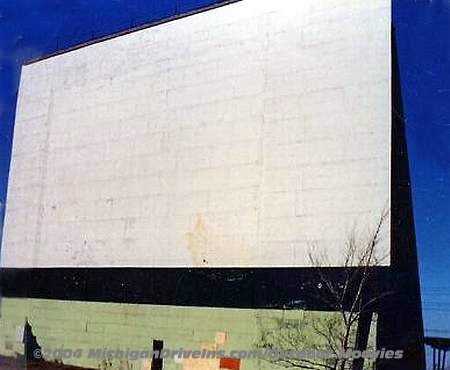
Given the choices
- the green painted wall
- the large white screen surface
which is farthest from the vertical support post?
the large white screen surface

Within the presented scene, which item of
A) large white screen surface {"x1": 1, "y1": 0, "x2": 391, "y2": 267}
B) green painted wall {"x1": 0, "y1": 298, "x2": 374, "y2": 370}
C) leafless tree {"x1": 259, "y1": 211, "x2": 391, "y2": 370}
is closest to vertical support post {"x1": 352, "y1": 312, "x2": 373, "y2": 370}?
leafless tree {"x1": 259, "y1": 211, "x2": 391, "y2": 370}

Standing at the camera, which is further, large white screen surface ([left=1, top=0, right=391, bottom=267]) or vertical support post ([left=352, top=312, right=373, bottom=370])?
large white screen surface ([left=1, top=0, right=391, bottom=267])

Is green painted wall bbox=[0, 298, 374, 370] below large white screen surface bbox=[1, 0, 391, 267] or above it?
below

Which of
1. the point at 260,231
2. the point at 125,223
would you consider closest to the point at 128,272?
the point at 125,223

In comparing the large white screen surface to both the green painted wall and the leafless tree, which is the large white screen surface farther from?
the green painted wall

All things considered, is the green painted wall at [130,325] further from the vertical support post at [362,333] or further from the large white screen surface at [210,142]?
the large white screen surface at [210,142]

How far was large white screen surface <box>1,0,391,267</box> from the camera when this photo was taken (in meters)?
3.42

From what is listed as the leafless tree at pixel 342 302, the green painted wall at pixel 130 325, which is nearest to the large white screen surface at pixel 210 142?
the leafless tree at pixel 342 302

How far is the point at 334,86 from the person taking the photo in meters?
3.50

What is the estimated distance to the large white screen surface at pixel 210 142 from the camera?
3418mm

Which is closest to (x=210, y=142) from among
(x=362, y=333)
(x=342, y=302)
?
(x=342, y=302)

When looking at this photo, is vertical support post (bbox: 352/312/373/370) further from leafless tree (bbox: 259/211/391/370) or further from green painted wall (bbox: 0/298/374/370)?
green painted wall (bbox: 0/298/374/370)

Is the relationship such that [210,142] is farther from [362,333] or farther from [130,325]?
[362,333]

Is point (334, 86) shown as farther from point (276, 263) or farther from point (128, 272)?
point (128, 272)
